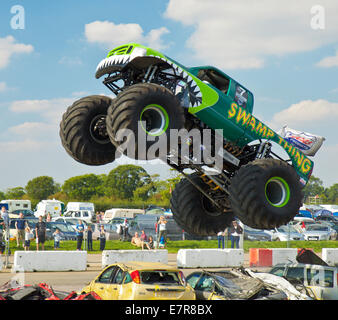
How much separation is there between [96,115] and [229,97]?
2.23 m

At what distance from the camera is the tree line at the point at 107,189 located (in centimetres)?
5628

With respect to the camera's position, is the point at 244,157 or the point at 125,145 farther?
the point at 244,157

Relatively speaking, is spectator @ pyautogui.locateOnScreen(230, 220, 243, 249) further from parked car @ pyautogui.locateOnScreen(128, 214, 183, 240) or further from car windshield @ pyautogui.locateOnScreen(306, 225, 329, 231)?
car windshield @ pyautogui.locateOnScreen(306, 225, 329, 231)

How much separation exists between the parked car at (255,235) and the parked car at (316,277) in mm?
15608

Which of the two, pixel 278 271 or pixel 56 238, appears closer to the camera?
pixel 278 271

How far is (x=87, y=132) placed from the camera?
8.12 m

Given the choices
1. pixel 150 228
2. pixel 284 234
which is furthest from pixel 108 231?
pixel 284 234

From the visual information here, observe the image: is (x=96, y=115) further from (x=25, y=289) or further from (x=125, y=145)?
(x=25, y=289)

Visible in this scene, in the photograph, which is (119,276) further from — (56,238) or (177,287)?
(56,238)

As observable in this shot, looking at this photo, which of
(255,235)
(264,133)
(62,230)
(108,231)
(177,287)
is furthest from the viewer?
(255,235)

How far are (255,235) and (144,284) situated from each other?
18648mm

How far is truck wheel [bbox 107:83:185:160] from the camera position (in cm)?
678

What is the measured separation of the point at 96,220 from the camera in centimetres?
3616
